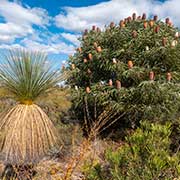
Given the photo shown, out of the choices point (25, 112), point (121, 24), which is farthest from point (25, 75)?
point (121, 24)

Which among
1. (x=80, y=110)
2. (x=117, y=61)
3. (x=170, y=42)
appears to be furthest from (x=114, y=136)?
(x=170, y=42)

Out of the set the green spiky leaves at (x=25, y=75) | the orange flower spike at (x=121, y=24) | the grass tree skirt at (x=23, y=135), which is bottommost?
the grass tree skirt at (x=23, y=135)

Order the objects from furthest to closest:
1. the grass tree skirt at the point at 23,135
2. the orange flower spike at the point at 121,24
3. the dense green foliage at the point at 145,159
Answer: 1. the orange flower spike at the point at 121,24
2. the grass tree skirt at the point at 23,135
3. the dense green foliage at the point at 145,159

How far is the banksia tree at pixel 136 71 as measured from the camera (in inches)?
249

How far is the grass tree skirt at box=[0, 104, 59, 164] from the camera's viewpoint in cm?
456

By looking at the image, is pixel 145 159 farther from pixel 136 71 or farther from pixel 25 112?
pixel 136 71

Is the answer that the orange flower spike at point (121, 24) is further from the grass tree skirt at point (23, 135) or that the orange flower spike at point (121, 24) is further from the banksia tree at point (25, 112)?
the grass tree skirt at point (23, 135)

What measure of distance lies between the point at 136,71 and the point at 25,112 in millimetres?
2488

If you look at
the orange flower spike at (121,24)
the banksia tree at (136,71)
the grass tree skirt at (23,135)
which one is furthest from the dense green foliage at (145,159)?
the orange flower spike at (121,24)

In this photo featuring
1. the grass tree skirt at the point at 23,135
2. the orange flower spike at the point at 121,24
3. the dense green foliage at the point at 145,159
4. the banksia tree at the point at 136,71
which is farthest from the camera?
the orange flower spike at the point at 121,24

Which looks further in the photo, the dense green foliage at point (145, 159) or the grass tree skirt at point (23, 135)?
the grass tree skirt at point (23, 135)

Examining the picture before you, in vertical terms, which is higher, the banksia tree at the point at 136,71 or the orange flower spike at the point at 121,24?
the orange flower spike at the point at 121,24

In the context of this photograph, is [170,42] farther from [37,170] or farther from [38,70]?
[37,170]

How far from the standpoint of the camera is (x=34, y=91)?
473 centimetres
